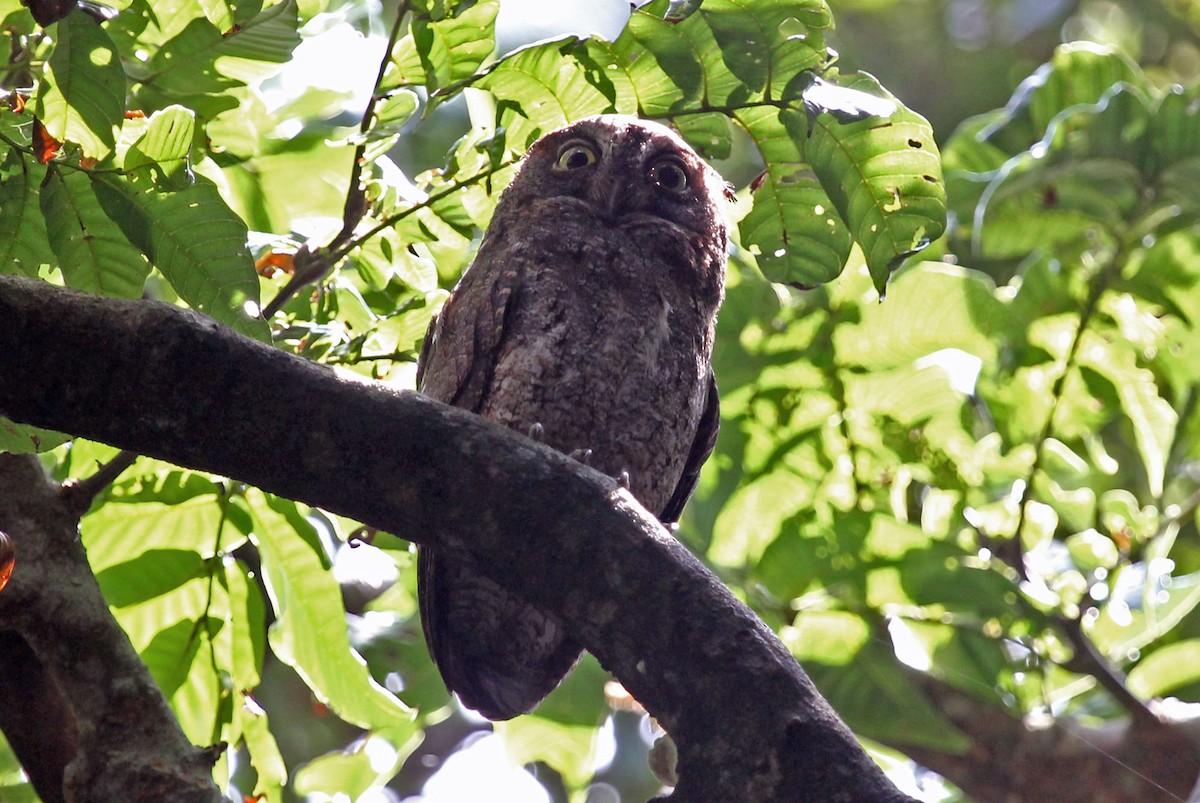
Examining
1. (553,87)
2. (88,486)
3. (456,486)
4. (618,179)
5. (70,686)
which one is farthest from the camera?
(618,179)

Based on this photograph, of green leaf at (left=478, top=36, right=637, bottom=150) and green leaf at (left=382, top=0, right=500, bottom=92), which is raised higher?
green leaf at (left=382, top=0, right=500, bottom=92)

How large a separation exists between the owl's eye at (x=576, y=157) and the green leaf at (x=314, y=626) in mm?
1073

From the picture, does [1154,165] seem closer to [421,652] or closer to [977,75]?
[421,652]

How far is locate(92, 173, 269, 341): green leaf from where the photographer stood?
1.89 meters

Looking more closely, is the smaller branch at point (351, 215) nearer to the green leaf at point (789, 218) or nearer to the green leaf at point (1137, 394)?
the green leaf at point (789, 218)

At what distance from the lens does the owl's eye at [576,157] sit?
291 cm

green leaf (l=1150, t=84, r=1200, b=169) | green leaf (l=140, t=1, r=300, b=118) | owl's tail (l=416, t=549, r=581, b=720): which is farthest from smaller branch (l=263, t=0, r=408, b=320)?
green leaf (l=1150, t=84, r=1200, b=169)

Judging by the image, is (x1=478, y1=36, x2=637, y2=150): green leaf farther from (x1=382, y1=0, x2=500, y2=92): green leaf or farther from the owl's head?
the owl's head

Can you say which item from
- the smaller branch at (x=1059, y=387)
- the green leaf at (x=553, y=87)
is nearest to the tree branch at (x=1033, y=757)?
the smaller branch at (x=1059, y=387)

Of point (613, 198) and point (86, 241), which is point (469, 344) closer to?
point (613, 198)

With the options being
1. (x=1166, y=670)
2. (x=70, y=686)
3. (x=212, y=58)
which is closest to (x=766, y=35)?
(x=212, y=58)

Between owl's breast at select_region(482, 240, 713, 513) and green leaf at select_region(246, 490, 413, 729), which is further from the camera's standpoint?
owl's breast at select_region(482, 240, 713, 513)

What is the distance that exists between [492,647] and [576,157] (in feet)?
3.88

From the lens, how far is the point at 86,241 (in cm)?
192
